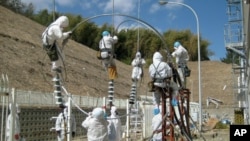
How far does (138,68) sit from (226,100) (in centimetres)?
4007

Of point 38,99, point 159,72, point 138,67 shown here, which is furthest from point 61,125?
point 38,99

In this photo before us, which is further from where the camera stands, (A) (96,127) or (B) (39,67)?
(B) (39,67)

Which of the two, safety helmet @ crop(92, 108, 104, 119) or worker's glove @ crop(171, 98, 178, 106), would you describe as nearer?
worker's glove @ crop(171, 98, 178, 106)

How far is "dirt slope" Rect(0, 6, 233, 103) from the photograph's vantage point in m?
29.5

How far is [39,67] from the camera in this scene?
3347 cm

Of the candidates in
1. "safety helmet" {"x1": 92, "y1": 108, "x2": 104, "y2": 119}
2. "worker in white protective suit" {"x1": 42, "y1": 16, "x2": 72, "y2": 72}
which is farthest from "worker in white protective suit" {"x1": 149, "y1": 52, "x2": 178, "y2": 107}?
"worker in white protective suit" {"x1": 42, "y1": 16, "x2": 72, "y2": 72}

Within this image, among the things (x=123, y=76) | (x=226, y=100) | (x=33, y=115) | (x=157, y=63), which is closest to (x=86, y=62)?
(x=123, y=76)

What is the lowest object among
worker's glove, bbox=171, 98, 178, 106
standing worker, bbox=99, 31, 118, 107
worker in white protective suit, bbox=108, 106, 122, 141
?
worker in white protective suit, bbox=108, 106, 122, 141

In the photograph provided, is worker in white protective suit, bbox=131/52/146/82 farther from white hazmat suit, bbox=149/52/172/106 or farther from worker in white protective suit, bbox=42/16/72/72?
worker in white protective suit, bbox=42/16/72/72

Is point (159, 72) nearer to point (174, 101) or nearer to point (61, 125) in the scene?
point (174, 101)

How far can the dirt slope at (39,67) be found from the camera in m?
29.5

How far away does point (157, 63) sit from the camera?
10766 millimetres

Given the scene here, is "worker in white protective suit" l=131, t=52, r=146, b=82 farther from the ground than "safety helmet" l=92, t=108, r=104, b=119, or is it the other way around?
"worker in white protective suit" l=131, t=52, r=146, b=82

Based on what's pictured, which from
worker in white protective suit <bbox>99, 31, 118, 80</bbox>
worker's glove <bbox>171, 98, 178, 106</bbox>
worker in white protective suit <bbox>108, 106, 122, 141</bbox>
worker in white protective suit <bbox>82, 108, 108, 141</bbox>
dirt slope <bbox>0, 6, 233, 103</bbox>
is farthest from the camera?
dirt slope <bbox>0, 6, 233, 103</bbox>
